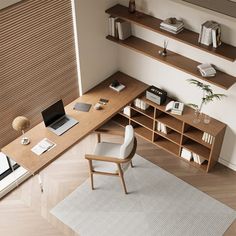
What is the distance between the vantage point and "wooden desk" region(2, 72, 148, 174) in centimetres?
469

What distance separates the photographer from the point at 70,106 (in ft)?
17.6

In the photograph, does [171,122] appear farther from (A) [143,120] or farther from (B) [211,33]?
(B) [211,33]

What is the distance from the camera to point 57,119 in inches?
202

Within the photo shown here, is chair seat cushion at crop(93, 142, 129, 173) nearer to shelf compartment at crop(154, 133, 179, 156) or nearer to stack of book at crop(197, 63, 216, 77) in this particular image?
shelf compartment at crop(154, 133, 179, 156)

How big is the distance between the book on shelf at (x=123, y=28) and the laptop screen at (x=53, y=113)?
1142 mm

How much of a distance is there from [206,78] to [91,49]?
1.51 metres

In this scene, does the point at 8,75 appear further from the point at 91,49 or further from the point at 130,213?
the point at 130,213

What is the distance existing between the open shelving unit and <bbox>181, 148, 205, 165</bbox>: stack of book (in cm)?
118

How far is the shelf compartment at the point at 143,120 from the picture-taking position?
229 inches

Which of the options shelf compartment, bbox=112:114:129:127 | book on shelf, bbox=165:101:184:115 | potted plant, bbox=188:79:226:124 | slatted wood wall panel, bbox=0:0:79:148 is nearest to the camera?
slatted wood wall panel, bbox=0:0:79:148

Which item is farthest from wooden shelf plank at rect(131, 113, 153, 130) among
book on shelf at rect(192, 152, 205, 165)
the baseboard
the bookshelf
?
the baseboard

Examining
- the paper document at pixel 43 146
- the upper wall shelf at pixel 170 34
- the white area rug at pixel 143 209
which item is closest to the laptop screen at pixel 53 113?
the paper document at pixel 43 146

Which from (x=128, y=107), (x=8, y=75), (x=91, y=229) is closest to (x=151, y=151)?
(x=128, y=107)

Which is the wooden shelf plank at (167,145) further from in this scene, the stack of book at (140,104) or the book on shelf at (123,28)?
the book on shelf at (123,28)
